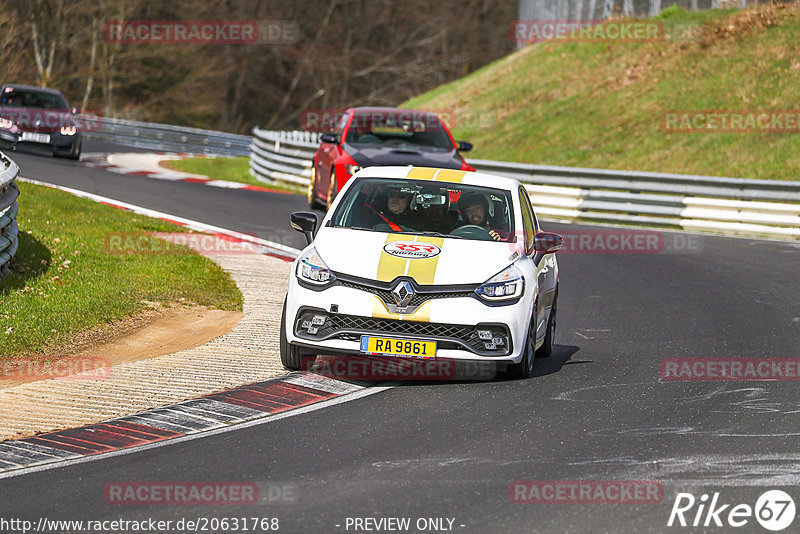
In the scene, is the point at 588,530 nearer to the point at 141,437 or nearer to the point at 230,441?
the point at 230,441

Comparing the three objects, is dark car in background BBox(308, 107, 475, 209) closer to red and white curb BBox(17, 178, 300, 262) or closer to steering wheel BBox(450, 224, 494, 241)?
Answer: red and white curb BBox(17, 178, 300, 262)

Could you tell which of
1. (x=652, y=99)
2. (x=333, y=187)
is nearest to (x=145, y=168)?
(x=333, y=187)

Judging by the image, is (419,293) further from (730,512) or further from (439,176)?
(730,512)

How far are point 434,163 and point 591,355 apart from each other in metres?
7.60

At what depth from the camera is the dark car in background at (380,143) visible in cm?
1786

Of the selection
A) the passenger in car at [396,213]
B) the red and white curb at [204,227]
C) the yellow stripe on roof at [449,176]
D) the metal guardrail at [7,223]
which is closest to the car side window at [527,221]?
the yellow stripe on roof at [449,176]

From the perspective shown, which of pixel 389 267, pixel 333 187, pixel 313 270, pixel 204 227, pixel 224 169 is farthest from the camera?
Answer: pixel 224 169

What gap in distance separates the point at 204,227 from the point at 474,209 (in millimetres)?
9330

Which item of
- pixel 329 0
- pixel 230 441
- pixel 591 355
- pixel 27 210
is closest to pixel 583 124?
pixel 27 210

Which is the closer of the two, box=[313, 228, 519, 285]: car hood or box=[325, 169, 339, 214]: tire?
box=[313, 228, 519, 285]: car hood

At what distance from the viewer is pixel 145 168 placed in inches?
1203

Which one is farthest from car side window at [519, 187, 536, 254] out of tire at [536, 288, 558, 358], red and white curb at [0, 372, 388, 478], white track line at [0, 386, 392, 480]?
red and white curb at [0, 372, 388, 478]

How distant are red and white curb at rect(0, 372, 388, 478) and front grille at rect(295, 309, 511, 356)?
407 mm

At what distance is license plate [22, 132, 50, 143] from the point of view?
27.8 meters
